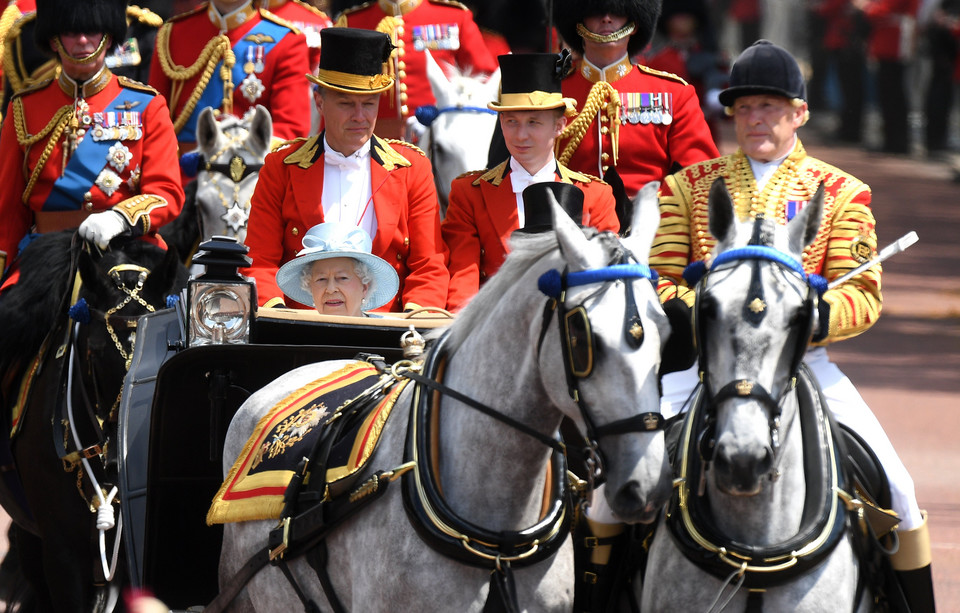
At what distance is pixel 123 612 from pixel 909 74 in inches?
728

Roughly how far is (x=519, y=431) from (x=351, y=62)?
6.74 feet

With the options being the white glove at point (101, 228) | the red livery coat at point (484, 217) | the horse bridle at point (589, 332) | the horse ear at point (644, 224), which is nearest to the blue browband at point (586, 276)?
the horse bridle at point (589, 332)

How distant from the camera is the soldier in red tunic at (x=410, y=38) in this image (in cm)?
789

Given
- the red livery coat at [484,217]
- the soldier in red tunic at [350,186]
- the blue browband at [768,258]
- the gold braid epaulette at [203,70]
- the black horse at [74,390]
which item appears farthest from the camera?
the gold braid epaulette at [203,70]

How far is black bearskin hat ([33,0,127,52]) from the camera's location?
20.5ft

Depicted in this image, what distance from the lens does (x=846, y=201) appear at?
4.63 meters

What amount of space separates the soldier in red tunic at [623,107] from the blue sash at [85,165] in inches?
67.8

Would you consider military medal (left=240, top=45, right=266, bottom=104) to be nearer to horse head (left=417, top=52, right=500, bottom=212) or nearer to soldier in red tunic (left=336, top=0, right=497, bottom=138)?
soldier in red tunic (left=336, top=0, right=497, bottom=138)

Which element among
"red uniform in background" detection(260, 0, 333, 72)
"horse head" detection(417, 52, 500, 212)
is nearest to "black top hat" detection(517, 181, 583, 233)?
"horse head" detection(417, 52, 500, 212)

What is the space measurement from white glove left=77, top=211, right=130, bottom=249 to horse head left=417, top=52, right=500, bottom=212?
1.61 meters

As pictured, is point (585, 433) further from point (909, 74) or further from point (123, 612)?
point (909, 74)

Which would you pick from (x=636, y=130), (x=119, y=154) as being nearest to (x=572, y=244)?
(x=636, y=130)

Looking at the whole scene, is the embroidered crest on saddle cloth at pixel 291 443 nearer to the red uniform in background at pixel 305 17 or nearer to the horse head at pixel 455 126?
the horse head at pixel 455 126

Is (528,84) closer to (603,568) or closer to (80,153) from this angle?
(603,568)
